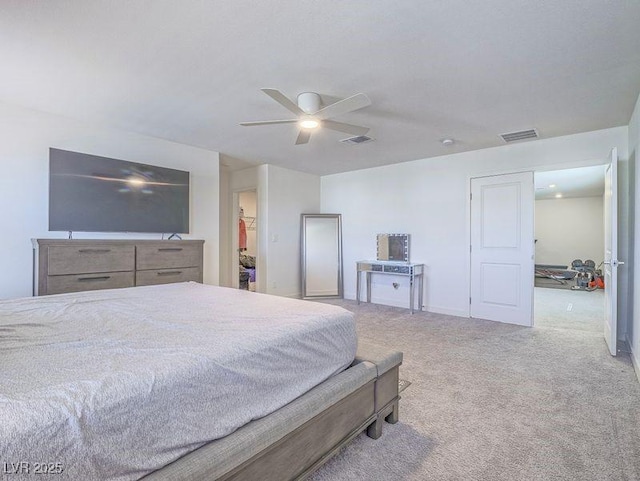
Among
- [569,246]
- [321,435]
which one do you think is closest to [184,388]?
[321,435]

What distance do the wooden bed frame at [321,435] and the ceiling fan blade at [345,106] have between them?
5.67 feet

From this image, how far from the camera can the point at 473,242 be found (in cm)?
471

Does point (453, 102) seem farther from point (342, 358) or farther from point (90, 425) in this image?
point (90, 425)

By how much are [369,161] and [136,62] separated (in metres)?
3.68

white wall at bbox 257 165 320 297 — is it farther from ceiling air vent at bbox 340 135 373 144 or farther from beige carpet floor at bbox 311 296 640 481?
beige carpet floor at bbox 311 296 640 481

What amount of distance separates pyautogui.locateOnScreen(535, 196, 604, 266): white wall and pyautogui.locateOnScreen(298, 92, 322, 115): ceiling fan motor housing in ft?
30.7

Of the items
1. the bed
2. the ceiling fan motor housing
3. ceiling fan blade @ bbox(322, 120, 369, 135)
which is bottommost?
the bed

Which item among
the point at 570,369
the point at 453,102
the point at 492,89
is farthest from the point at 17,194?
the point at 570,369

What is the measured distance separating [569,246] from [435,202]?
6604 mm

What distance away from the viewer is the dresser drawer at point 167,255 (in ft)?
11.6

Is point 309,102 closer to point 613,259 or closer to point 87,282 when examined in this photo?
point 87,282

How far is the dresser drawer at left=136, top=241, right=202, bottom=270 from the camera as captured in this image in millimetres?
3531

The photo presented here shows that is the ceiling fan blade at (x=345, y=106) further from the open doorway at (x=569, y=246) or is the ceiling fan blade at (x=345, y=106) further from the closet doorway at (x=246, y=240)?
the closet doorway at (x=246, y=240)

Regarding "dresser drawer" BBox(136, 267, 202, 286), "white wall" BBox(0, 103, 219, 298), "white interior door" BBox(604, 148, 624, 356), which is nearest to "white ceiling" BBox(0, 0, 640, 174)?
"white wall" BBox(0, 103, 219, 298)
